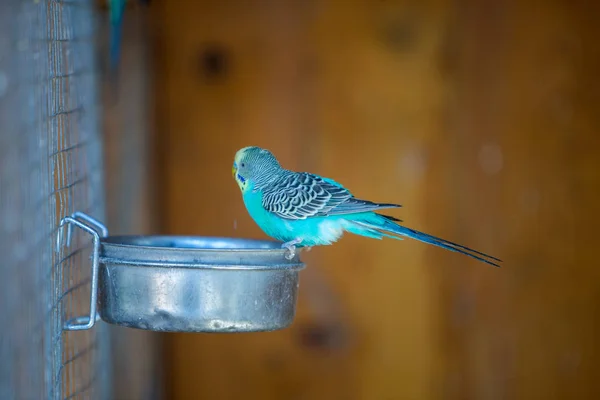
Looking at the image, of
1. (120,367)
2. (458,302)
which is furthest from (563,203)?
(120,367)

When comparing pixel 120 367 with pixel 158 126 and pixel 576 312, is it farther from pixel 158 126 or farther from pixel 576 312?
pixel 576 312

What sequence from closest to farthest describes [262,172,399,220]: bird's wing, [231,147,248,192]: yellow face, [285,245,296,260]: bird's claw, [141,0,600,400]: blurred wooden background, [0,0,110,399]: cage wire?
[0,0,110,399]: cage wire < [285,245,296,260]: bird's claw < [262,172,399,220]: bird's wing < [231,147,248,192]: yellow face < [141,0,600,400]: blurred wooden background

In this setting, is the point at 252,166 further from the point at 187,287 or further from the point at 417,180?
the point at 187,287

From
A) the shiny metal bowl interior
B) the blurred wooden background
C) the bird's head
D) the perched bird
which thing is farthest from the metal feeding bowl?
the blurred wooden background

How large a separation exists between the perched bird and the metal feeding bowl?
579 millimetres

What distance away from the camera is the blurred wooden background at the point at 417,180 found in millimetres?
2750

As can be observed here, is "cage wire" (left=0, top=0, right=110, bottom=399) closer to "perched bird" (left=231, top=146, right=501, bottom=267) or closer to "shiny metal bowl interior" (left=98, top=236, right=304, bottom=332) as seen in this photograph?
"shiny metal bowl interior" (left=98, top=236, right=304, bottom=332)

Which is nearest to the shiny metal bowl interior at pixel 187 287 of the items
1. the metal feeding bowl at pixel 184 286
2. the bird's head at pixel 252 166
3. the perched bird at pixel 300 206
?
the metal feeding bowl at pixel 184 286

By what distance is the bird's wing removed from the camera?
226cm

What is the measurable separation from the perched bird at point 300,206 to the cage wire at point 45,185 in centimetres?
46

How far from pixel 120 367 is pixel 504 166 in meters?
1.49

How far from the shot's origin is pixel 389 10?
276 centimetres

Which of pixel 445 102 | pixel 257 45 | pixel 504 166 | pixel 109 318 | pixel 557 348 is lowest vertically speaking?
pixel 557 348

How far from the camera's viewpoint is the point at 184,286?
61.7 inches
